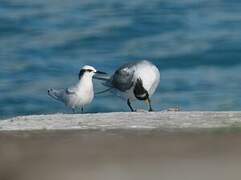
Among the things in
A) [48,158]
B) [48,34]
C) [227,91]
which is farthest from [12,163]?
[48,34]

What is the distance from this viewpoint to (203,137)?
1035mm

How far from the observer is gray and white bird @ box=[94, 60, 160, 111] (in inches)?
405

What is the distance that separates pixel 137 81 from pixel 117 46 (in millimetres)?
7796

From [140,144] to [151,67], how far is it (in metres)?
9.38

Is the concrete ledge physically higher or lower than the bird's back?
higher

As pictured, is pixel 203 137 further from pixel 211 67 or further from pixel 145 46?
pixel 145 46

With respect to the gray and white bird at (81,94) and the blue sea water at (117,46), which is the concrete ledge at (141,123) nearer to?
the gray and white bird at (81,94)

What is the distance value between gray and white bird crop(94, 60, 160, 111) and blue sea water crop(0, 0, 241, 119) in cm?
168

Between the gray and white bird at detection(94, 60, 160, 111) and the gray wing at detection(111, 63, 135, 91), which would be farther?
the gray wing at detection(111, 63, 135, 91)

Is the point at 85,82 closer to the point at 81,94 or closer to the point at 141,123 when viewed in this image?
the point at 81,94

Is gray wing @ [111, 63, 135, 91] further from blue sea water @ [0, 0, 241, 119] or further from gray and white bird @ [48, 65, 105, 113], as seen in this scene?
blue sea water @ [0, 0, 241, 119]

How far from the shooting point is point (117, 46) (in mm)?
18219

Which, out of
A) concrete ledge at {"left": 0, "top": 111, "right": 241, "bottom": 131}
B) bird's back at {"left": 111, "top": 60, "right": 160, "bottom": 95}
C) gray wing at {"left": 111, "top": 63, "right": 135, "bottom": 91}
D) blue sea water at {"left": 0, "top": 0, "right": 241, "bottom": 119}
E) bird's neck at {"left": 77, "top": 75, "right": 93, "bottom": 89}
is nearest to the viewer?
concrete ledge at {"left": 0, "top": 111, "right": 241, "bottom": 131}

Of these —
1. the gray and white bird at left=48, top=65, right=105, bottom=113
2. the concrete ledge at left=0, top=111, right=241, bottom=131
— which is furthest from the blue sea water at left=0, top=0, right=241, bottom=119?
the concrete ledge at left=0, top=111, right=241, bottom=131
